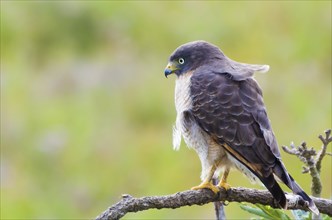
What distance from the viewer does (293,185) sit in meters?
2.80

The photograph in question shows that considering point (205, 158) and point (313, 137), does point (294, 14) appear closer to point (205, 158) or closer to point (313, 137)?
point (313, 137)

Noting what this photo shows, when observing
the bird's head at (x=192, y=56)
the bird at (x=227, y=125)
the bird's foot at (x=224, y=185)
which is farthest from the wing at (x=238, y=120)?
the bird's head at (x=192, y=56)

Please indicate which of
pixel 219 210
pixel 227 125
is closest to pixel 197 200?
pixel 219 210

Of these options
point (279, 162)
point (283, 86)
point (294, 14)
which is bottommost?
point (279, 162)

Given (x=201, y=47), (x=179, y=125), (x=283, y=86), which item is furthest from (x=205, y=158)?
(x=283, y=86)

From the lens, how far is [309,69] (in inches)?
358

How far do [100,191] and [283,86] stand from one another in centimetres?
252

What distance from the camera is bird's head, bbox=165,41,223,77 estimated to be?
3732 millimetres

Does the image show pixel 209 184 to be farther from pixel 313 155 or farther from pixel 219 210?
pixel 313 155

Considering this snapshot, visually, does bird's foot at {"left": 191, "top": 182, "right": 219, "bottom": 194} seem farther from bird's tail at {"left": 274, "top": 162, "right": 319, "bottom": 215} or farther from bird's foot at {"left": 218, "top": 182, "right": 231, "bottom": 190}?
bird's tail at {"left": 274, "top": 162, "right": 319, "bottom": 215}

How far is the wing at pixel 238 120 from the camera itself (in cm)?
298

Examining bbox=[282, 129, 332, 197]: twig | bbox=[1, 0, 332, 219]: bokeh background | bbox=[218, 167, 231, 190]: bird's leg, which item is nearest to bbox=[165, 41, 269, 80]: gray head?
bbox=[218, 167, 231, 190]: bird's leg

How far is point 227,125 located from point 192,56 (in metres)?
0.71

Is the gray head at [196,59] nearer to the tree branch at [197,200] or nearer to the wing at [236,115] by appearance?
the wing at [236,115]
